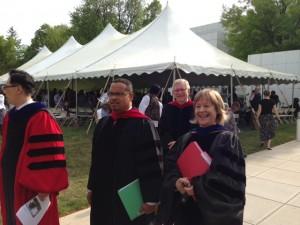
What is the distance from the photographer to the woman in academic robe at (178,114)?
4336 millimetres

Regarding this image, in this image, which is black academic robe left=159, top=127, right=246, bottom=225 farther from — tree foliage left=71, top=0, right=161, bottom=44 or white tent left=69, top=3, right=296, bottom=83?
tree foliage left=71, top=0, right=161, bottom=44

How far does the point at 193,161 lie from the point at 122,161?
614mm

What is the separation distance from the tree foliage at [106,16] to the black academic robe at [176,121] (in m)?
43.4

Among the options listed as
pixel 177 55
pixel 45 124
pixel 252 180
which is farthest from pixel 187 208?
pixel 177 55

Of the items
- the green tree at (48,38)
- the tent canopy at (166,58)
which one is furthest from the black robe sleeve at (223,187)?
the green tree at (48,38)

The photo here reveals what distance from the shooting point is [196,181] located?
2.39m

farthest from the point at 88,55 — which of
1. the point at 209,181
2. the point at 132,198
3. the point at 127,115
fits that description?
the point at 209,181

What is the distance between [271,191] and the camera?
5.78m

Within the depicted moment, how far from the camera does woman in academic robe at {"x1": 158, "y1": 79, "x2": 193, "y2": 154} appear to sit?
4.34 metres

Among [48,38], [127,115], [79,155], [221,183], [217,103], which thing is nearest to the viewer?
[221,183]

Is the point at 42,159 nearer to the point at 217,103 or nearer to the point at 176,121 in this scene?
the point at 217,103

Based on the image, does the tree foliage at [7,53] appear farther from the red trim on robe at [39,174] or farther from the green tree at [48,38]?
the red trim on robe at [39,174]

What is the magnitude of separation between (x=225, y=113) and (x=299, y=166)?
5897 mm

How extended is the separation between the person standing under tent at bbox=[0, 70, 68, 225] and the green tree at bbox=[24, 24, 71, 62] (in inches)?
1931
